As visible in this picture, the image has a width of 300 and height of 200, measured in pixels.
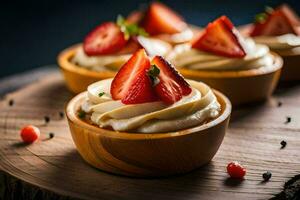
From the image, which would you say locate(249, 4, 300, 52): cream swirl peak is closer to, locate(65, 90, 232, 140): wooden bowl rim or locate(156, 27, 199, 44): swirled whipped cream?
locate(156, 27, 199, 44): swirled whipped cream

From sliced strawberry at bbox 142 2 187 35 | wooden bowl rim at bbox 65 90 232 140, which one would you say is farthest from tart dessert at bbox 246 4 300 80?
wooden bowl rim at bbox 65 90 232 140

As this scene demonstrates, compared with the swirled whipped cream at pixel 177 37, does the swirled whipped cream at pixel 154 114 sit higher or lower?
higher

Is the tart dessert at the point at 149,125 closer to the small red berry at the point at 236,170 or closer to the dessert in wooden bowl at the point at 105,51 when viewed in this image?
the small red berry at the point at 236,170

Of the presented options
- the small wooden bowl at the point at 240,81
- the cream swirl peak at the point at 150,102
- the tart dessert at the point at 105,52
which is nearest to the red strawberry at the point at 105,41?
the tart dessert at the point at 105,52

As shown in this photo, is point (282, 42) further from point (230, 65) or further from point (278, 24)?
point (230, 65)

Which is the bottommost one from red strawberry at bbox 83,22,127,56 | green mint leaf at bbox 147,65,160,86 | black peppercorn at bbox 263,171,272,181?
black peppercorn at bbox 263,171,272,181

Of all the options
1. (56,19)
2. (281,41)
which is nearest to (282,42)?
(281,41)
